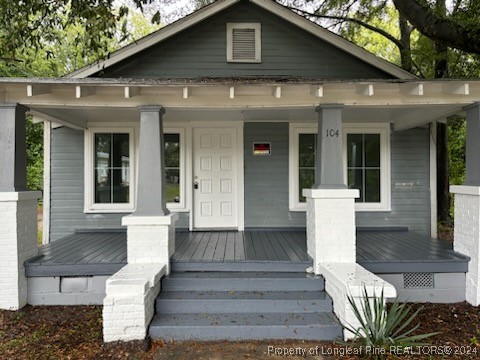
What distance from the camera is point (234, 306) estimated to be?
3.45 meters

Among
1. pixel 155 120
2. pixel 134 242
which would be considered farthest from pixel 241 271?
pixel 155 120

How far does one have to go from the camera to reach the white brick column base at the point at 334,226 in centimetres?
383

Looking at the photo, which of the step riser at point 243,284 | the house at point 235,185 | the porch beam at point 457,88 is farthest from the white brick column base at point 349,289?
the porch beam at point 457,88

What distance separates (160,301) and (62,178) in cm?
372

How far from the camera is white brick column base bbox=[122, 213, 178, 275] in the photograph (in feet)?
12.5

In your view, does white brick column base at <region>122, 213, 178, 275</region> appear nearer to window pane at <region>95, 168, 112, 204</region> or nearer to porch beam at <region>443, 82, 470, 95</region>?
window pane at <region>95, 168, 112, 204</region>

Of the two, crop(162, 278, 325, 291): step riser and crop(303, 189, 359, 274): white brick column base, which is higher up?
crop(303, 189, 359, 274): white brick column base

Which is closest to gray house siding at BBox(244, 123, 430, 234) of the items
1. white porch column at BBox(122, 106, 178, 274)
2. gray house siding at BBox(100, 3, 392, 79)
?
gray house siding at BBox(100, 3, 392, 79)

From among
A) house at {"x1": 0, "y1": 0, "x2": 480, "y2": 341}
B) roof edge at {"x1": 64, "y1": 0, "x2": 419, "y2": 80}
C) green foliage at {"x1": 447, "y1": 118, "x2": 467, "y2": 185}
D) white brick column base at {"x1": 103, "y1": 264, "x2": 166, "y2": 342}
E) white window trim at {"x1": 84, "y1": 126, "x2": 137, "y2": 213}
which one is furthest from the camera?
green foliage at {"x1": 447, "y1": 118, "x2": 467, "y2": 185}

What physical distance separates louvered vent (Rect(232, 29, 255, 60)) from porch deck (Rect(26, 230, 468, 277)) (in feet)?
11.1

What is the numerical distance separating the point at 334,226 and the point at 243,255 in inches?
49.2

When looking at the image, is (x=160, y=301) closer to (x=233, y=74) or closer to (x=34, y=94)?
(x=34, y=94)

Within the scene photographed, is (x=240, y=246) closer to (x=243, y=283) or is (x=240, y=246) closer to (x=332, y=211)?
(x=243, y=283)

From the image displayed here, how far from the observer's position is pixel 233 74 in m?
6.00
